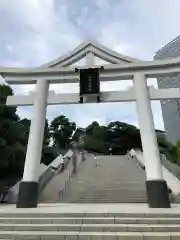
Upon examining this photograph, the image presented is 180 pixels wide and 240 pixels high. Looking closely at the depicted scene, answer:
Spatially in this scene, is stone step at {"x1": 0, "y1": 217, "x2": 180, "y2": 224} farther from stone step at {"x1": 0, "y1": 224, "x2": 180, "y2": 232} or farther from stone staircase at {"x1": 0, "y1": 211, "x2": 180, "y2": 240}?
stone step at {"x1": 0, "y1": 224, "x2": 180, "y2": 232}

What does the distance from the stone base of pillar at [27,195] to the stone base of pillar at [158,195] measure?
360 cm

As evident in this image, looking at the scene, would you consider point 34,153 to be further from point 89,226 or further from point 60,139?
point 60,139

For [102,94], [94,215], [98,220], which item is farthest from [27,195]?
[102,94]

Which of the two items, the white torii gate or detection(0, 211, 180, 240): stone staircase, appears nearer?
detection(0, 211, 180, 240): stone staircase

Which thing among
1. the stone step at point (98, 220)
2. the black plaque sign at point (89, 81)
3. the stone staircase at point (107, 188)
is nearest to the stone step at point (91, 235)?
the stone step at point (98, 220)

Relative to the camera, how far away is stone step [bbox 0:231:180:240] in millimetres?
5090

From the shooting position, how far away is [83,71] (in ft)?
31.6

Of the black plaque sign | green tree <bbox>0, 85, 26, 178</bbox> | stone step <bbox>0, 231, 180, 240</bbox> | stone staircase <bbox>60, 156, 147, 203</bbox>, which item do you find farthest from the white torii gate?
stone step <bbox>0, 231, 180, 240</bbox>

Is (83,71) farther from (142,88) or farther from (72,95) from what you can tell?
(142,88)

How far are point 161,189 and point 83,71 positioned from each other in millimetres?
4893

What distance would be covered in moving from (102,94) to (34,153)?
10.4 ft

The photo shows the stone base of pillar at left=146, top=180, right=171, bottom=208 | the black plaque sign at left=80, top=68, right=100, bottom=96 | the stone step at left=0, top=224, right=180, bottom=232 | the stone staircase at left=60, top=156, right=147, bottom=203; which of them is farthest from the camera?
the stone staircase at left=60, top=156, right=147, bottom=203

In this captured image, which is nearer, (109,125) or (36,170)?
(36,170)

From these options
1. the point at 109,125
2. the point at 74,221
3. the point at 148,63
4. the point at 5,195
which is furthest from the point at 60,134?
the point at 74,221
